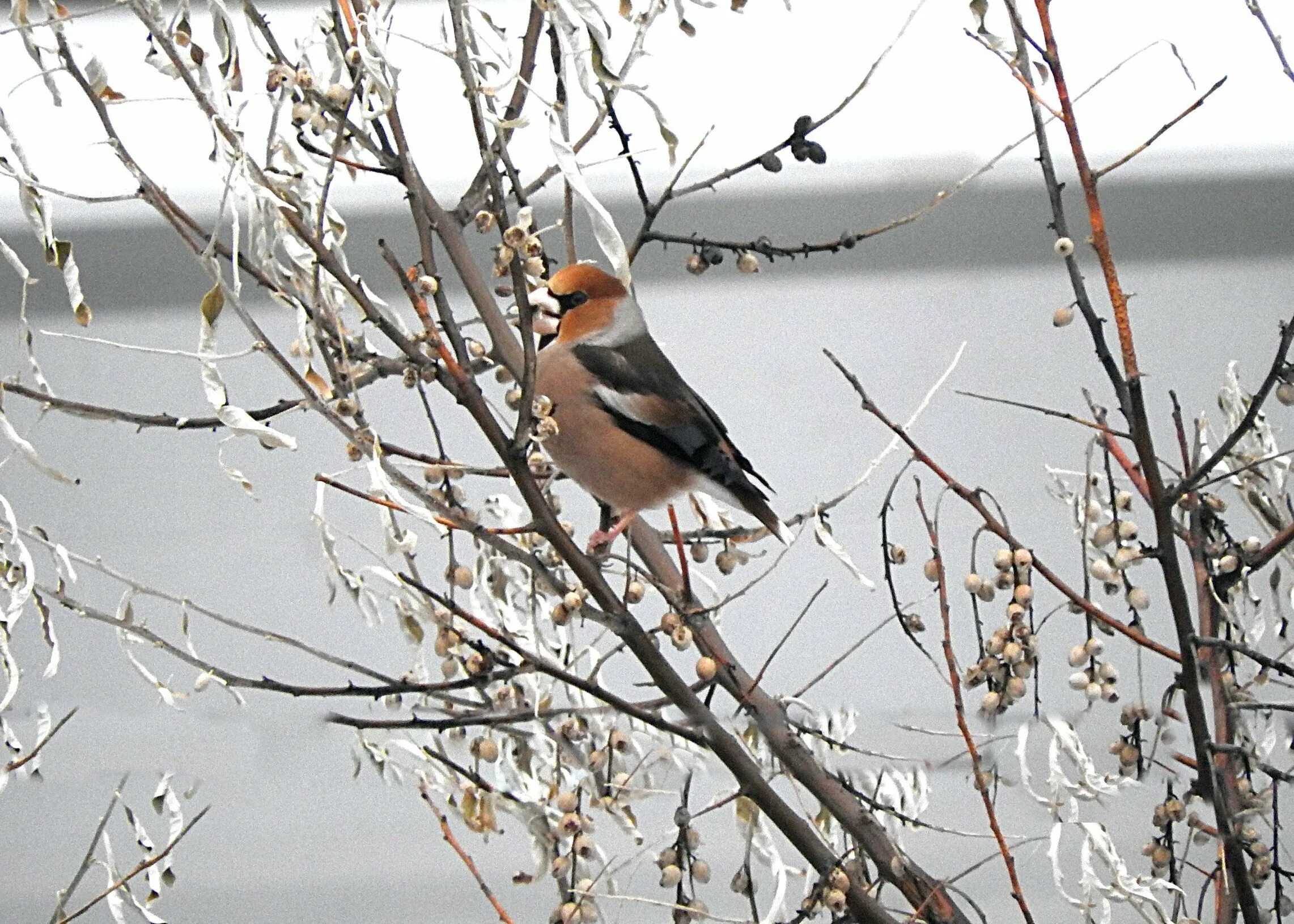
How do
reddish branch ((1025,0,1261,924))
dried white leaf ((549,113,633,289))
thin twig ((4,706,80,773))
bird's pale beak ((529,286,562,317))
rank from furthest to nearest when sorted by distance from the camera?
bird's pale beak ((529,286,562,317)) < thin twig ((4,706,80,773)) < reddish branch ((1025,0,1261,924)) < dried white leaf ((549,113,633,289))

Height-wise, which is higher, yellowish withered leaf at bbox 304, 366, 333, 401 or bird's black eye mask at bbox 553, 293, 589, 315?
bird's black eye mask at bbox 553, 293, 589, 315

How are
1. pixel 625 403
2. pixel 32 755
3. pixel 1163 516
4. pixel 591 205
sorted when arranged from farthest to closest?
pixel 625 403 → pixel 32 755 → pixel 1163 516 → pixel 591 205

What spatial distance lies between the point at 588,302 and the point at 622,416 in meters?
0.09

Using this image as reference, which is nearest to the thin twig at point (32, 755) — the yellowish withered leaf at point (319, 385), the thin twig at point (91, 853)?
the thin twig at point (91, 853)

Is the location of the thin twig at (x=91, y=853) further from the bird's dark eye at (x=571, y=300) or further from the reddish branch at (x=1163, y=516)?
the reddish branch at (x=1163, y=516)

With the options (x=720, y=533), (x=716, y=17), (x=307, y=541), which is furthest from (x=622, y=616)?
(x=716, y=17)

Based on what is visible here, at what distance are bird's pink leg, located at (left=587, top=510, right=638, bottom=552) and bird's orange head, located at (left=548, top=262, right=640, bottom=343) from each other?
0.13 metres

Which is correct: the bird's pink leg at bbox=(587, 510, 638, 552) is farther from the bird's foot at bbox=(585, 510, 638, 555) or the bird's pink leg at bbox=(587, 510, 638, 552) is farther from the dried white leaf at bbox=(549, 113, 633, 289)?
the dried white leaf at bbox=(549, 113, 633, 289)

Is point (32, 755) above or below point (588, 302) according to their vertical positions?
below

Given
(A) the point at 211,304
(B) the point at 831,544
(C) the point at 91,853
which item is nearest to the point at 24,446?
(A) the point at 211,304

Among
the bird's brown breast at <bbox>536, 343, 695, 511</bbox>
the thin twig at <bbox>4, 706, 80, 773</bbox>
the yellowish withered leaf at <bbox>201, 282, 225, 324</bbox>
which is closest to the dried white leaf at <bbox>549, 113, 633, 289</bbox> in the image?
the yellowish withered leaf at <bbox>201, 282, 225, 324</bbox>

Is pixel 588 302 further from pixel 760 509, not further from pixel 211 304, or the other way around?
pixel 211 304

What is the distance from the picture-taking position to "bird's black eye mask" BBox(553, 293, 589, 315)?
90cm

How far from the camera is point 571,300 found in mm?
901
